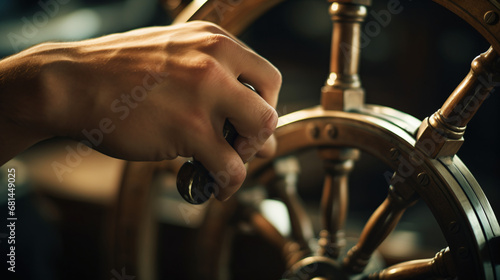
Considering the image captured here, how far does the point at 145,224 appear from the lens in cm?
83

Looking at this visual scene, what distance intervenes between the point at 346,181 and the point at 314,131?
0.30ft

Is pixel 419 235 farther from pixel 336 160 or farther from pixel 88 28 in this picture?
pixel 88 28

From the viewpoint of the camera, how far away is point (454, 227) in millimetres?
510

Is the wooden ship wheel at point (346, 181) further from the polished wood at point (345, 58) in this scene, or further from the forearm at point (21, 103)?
the forearm at point (21, 103)

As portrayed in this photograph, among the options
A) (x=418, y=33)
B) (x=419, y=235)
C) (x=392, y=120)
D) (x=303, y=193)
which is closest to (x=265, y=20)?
(x=418, y=33)

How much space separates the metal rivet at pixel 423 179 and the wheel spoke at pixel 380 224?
18mm

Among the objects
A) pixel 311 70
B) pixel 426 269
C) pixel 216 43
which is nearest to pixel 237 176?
pixel 216 43

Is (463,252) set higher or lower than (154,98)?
lower

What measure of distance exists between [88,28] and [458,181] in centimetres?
176

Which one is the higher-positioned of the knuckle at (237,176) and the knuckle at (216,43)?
the knuckle at (216,43)

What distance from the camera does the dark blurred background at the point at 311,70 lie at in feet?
4.88

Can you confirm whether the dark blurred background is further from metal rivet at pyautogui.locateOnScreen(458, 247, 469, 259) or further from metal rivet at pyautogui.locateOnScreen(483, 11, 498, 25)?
metal rivet at pyautogui.locateOnScreen(483, 11, 498, 25)

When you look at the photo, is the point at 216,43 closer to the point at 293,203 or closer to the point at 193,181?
the point at 193,181

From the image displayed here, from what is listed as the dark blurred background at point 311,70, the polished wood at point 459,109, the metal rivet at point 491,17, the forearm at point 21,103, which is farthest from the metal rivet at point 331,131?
the dark blurred background at point 311,70
